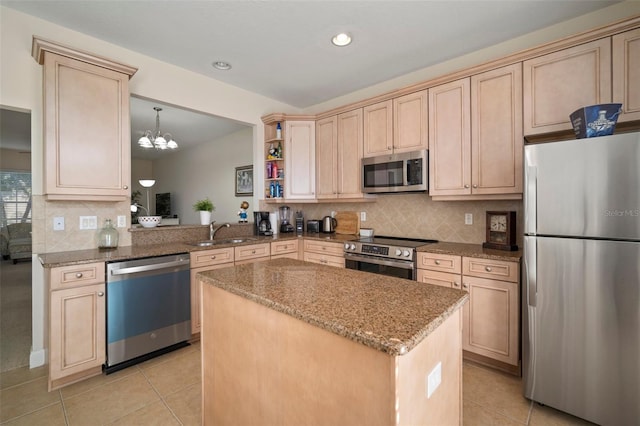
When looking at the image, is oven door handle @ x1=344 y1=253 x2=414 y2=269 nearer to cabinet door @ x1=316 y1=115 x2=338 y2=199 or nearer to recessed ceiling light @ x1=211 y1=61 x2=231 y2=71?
cabinet door @ x1=316 y1=115 x2=338 y2=199

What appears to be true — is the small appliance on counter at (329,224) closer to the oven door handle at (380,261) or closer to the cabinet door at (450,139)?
the oven door handle at (380,261)

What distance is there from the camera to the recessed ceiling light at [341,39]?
8.32ft

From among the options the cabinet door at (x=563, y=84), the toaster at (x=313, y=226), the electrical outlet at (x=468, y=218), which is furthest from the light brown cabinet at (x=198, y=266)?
the cabinet door at (x=563, y=84)

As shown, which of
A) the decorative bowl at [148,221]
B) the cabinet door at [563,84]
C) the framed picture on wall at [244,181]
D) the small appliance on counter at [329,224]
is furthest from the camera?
the framed picture on wall at [244,181]

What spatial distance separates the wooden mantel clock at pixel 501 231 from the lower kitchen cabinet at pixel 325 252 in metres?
1.41

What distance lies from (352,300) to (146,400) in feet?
5.82

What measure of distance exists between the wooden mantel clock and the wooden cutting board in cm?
156

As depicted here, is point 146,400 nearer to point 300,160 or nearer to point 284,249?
point 284,249

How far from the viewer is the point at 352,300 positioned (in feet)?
3.71

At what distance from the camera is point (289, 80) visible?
11.4 feet

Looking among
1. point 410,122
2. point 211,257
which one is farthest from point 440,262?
point 211,257

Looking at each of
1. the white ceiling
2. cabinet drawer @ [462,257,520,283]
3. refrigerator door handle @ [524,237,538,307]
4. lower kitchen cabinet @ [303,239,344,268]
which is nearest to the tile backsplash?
cabinet drawer @ [462,257,520,283]

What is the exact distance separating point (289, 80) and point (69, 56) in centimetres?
201

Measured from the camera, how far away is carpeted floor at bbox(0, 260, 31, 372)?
98.5 inches
